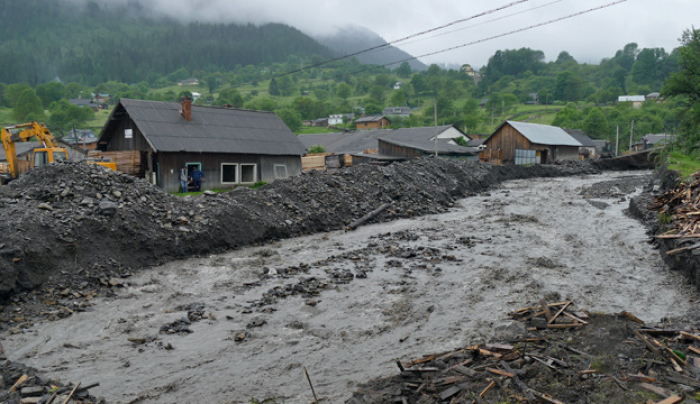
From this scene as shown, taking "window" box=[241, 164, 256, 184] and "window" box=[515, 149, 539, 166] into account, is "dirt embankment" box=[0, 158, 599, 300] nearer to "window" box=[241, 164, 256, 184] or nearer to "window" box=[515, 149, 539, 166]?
"window" box=[241, 164, 256, 184]

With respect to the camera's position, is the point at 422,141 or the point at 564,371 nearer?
the point at 564,371

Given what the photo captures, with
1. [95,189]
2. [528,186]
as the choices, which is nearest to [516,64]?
[528,186]

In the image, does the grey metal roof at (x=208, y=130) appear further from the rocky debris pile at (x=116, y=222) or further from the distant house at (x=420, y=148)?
the distant house at (x=420, y=148)

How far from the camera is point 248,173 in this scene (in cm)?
3023

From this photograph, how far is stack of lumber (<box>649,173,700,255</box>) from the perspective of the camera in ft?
39.9

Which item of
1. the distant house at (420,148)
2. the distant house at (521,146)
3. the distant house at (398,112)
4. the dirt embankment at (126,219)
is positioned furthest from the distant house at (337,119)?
the dirt embankment at (126,219)

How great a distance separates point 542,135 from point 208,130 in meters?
45.3

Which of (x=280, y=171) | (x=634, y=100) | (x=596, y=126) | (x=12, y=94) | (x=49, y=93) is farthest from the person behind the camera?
(x=49, y=93)

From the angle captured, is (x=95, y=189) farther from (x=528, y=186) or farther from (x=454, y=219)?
(x=528, y=186)

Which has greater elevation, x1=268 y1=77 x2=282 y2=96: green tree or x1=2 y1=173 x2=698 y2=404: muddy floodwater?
x1=268 y1=77 x2=282 y2=96: green tree

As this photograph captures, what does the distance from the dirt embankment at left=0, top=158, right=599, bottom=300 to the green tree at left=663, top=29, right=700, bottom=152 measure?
727 inches

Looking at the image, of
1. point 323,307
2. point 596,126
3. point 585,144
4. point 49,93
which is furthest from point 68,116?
point 596,126

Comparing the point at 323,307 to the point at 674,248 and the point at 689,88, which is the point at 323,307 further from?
the point at 689,88

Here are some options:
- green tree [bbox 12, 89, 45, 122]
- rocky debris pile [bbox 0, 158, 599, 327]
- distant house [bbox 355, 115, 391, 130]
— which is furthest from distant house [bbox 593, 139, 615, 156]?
green tree [bbox 12, 89, 45, 122]
